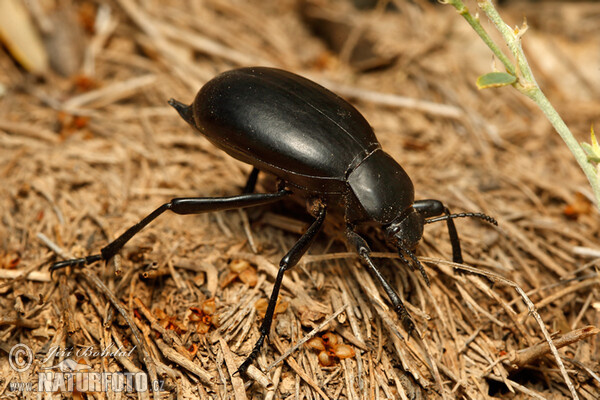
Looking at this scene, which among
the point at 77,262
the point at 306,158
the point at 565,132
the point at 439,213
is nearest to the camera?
the point at 565,132

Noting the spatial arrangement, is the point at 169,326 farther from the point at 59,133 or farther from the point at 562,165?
the point at 562,165

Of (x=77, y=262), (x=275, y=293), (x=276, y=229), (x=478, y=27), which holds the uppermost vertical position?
(x=478, y=27)

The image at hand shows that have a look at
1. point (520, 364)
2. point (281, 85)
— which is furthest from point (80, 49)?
point (520, 364)

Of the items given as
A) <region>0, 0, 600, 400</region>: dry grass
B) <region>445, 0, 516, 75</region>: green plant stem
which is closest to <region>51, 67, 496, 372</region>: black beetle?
<region>0, 0, 600, 400</region>: dry grass

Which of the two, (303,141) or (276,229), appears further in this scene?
(276,229)

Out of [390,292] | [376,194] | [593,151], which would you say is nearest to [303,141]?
[376,194]

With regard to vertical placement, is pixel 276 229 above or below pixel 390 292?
above

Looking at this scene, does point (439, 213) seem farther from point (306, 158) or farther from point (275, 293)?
point (275, 293)
